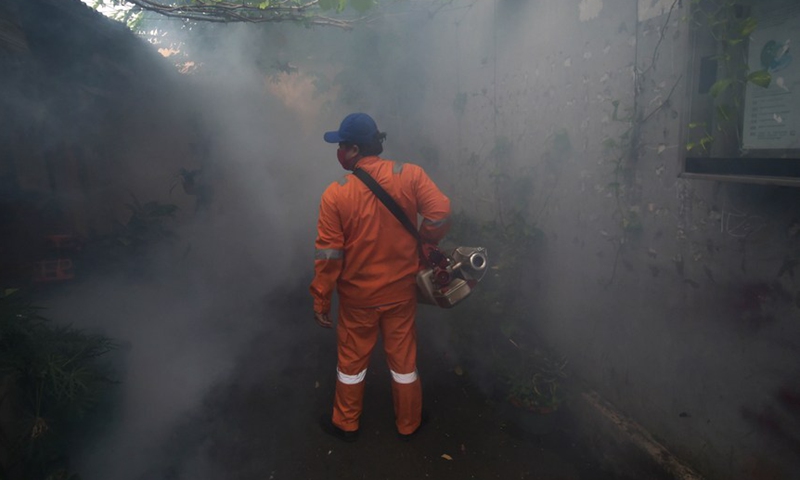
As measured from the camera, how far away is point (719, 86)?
1.86 metres

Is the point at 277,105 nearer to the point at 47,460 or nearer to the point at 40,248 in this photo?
the point at 40,248

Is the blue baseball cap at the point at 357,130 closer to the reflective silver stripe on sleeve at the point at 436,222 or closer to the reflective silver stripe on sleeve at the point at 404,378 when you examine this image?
the reflective silver stripe on sleeve at the point at 436,222

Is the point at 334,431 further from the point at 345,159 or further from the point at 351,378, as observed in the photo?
the point at 345,159

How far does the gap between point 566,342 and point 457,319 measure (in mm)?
992

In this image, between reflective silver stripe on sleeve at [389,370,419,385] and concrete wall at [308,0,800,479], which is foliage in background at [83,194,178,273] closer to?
reflective silver stripe on sleeve at [389,370,419,385]

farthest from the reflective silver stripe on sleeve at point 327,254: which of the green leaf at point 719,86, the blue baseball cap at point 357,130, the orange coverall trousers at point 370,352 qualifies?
the green leaf at point 719,86

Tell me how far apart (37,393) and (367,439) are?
81.7 inches

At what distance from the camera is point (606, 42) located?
2.89 metres

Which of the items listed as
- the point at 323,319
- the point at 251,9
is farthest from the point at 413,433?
the point at 251,9

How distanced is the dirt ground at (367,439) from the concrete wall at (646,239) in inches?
27.6

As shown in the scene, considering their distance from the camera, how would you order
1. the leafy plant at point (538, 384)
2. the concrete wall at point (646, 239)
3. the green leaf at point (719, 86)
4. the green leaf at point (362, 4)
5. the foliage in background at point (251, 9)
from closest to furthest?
the green leaf at point (719, 86) → the concrete wall at point (646, 239) → the leafy plant at point (538, 384) → the green leaf at point (362, 4) → the foliage in background at point (251, 9)

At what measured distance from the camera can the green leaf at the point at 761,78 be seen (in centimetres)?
170

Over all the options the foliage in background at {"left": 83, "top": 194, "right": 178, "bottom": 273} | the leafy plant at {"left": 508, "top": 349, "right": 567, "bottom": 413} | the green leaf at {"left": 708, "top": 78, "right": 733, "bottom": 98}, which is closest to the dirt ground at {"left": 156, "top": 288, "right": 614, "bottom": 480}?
the leafy plant at {"left": 508, "top": 349, "right": 567, "bottom": 413}

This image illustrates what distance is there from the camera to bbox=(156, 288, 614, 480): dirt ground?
3.06 metres
